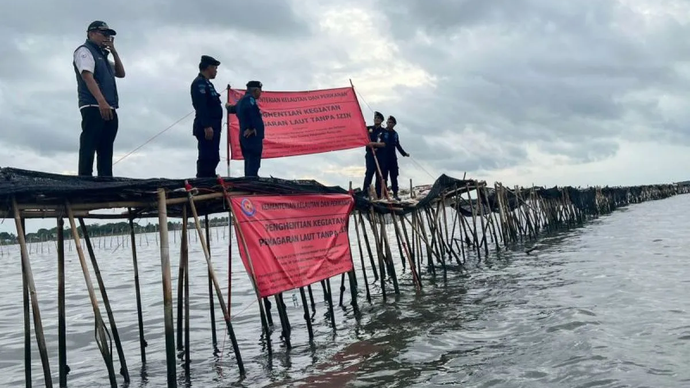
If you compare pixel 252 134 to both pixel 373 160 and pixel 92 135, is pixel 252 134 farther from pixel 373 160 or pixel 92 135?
pixel 373 160

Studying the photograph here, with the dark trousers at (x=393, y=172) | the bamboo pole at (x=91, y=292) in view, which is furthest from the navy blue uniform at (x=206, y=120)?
the dark trousers at (x=393, y=172)

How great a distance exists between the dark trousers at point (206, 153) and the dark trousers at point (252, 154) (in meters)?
0.71

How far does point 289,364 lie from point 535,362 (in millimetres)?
2932

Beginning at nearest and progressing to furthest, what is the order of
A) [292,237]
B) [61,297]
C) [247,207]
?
[61,297] < [247,207] < [292,237]

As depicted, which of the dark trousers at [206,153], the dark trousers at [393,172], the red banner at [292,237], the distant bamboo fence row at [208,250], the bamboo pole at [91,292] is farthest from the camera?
the dark trousers at [393,172]

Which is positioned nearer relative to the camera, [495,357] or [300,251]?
[495,357]

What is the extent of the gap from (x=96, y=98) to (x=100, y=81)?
0.38m

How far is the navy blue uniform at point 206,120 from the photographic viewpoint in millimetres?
7887

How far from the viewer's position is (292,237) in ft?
24.2

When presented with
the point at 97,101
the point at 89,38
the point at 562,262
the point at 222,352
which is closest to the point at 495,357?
the point at 222,352

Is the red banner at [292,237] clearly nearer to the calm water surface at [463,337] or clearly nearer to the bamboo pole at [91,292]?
the calm water surface at [463,337]

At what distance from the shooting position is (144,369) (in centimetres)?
770

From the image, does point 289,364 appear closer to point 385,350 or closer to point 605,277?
point 385,350

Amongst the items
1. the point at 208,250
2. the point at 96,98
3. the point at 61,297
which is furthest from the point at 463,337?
the point at 96,98
